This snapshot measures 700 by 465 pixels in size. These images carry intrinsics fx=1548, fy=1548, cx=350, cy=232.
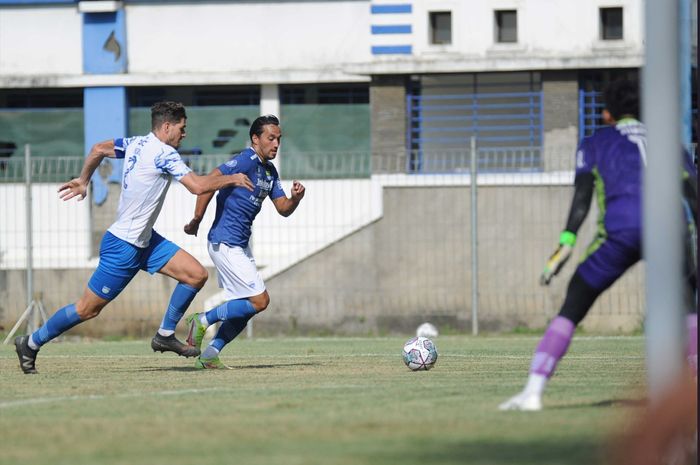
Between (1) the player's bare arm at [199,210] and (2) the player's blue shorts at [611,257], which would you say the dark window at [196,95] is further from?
(2) the player's blue shorts at [611,257]

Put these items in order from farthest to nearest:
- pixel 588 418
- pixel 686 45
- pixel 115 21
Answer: pixel 115 21, pixel 686 45, pixel 588 418

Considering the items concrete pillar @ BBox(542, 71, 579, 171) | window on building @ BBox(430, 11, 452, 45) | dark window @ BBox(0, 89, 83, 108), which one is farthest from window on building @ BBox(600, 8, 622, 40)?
dark window @ BBox(0, 89, 83, 108)

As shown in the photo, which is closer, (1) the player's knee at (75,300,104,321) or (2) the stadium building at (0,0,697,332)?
(1) the player's knee at (75,300,104,321)

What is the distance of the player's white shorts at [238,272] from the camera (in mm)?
13492

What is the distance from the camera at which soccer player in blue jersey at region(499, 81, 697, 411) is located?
342 inches

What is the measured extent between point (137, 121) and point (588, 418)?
23158mm

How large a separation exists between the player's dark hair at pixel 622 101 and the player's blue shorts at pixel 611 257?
77cm

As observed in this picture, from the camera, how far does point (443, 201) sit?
23.7 m

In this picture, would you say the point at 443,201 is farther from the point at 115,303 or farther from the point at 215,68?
the point at 215,68

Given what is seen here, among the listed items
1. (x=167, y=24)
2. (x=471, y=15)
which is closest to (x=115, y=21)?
(x=167, y=24)

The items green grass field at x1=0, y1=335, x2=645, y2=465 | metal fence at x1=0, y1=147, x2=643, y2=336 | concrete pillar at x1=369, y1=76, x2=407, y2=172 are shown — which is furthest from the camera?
concrete pillar at x1=369, y1=76, x2=407, y2=172

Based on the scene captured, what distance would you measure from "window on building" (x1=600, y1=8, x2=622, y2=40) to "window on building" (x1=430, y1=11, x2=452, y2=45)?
275 cm

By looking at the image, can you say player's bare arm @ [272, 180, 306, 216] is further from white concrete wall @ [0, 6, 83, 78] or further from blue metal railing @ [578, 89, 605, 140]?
white concrete wall @ [0, 6, 83, 78]

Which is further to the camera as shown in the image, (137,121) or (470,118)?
(137,121)
